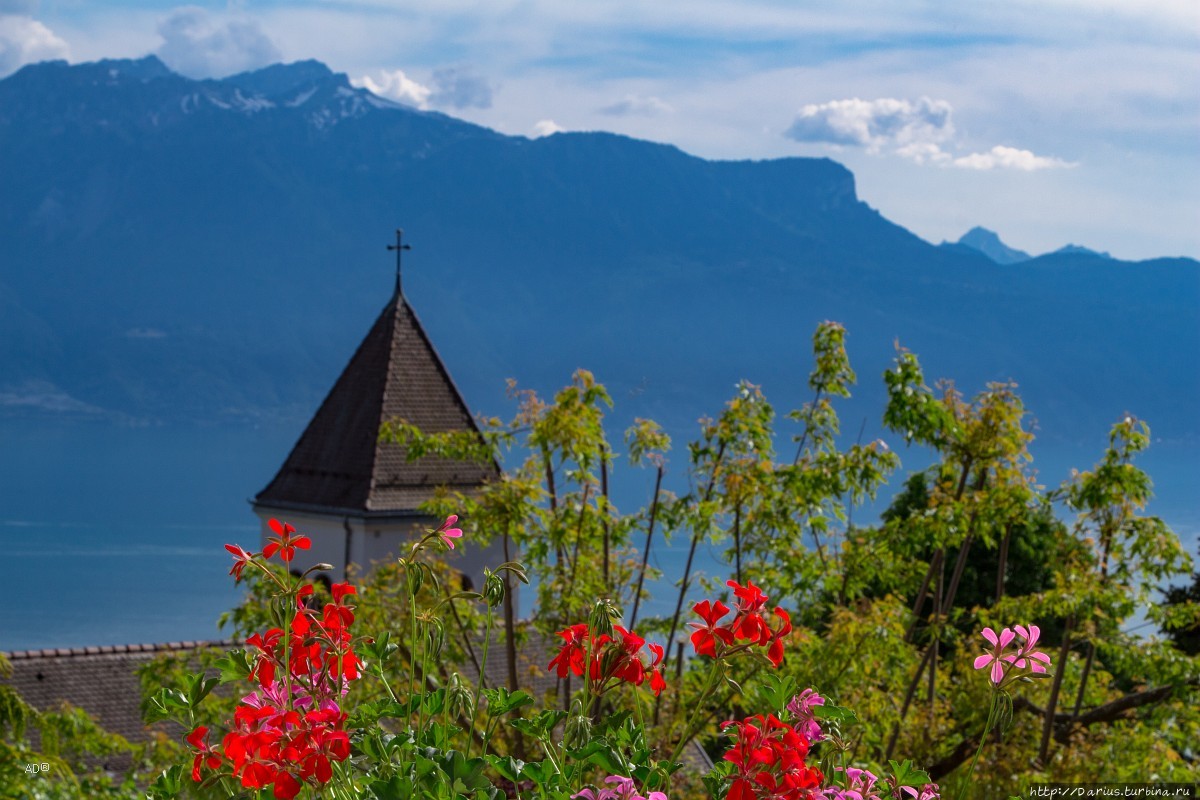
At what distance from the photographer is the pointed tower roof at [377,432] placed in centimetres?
2216

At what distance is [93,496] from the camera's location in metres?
170

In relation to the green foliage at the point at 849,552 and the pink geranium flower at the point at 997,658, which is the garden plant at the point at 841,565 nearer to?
the green foliage at the point at 849,552

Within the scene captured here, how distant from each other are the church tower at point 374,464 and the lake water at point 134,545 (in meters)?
25.8

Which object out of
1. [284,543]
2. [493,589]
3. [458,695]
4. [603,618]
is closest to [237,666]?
[284,543]

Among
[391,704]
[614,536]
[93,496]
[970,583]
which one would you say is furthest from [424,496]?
[93,496]

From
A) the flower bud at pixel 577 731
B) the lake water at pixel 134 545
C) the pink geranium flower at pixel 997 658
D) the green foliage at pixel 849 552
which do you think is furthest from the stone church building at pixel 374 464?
the lake water at pixel 134 545

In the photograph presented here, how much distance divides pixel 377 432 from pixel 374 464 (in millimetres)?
542

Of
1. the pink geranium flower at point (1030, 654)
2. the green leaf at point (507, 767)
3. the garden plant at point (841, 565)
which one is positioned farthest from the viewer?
the garden plant at point (841, 565)

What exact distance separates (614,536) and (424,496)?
11.6 m

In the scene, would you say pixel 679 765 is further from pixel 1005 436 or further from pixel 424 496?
pixel 424 496

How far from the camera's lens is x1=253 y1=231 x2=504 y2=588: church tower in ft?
71.2

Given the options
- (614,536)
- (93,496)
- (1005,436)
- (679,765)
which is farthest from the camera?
(93,496)

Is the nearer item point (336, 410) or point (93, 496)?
point (336, 410)

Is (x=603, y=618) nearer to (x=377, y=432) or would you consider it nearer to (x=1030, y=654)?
(x=1030, y=654)
